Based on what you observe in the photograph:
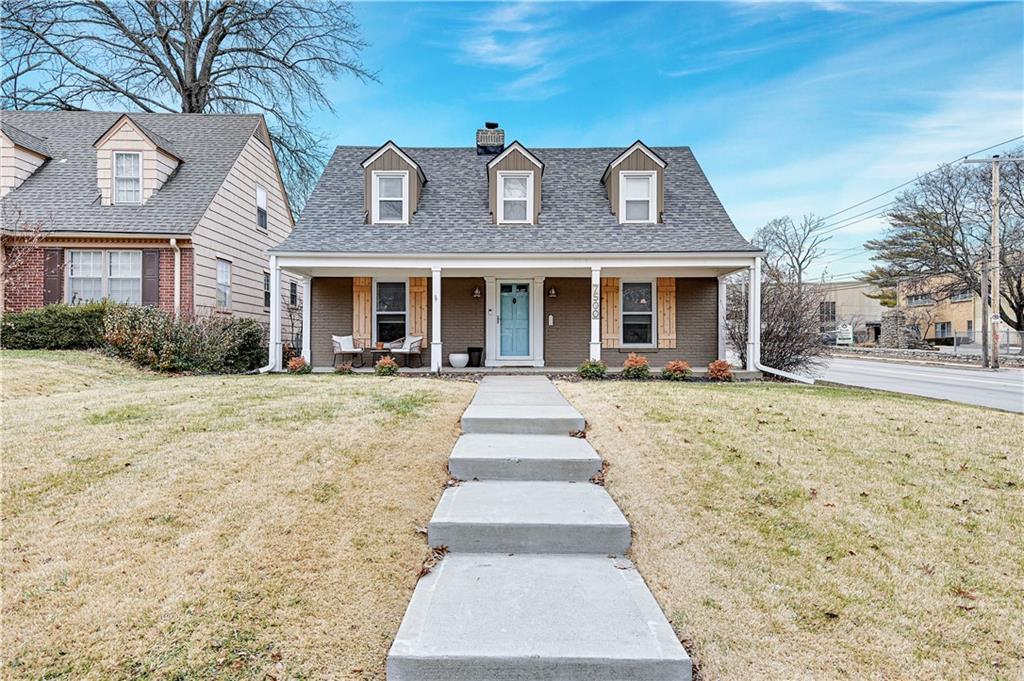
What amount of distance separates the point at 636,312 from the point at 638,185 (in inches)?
126

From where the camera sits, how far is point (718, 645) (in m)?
2.62

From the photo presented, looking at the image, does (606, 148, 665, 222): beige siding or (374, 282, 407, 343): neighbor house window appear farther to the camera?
(374, 282, 407, 343): neighbor house window

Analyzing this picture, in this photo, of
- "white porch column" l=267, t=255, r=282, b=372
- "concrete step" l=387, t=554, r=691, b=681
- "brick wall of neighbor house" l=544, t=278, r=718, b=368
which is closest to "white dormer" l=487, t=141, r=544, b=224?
"brick wall of neighbor house" l=544, t=278, r=718, b=368

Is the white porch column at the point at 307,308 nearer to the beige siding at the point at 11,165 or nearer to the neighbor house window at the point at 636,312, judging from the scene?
the neighbor house window at the point at 636,312

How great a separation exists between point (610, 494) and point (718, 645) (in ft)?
5.62

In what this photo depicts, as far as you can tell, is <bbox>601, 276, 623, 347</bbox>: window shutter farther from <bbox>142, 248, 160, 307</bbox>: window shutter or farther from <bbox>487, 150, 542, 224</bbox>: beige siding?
<bbox>142, 248, 160, 307</bbox>: window shutter

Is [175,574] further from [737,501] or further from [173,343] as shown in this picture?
[173,343]

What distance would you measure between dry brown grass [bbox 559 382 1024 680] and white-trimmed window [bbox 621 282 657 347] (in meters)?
7.07

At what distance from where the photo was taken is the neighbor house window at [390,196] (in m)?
12.9

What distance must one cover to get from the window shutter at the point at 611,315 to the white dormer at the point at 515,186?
260 centimetres

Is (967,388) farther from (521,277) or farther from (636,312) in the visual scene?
(521,277)

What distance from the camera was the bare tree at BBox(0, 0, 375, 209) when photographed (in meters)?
18.7

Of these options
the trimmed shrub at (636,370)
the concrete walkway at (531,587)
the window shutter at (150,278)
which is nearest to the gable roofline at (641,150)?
the trimmed shrub at (636,370)

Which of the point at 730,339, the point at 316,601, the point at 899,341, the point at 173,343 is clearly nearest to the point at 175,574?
the point at 316,601
